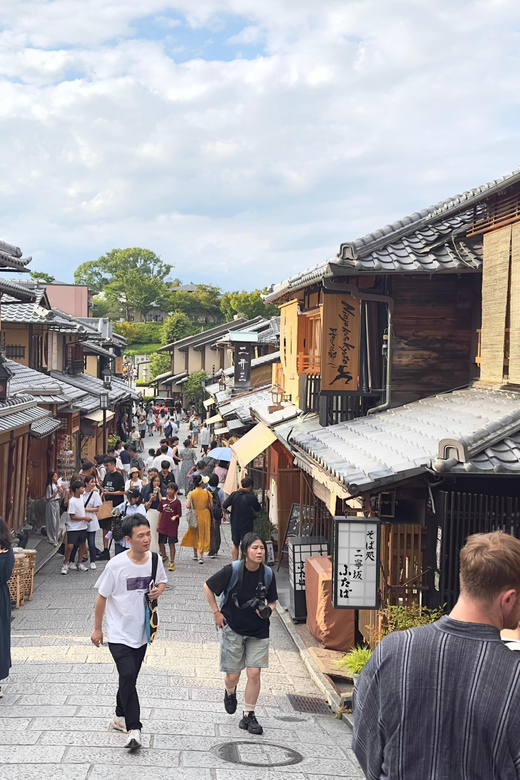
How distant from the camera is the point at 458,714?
124 inches

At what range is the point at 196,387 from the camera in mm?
64562

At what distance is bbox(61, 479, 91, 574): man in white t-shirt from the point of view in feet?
51.3

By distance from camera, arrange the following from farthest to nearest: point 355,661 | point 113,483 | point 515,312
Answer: point 113,483 < point 515,312 < point 355,661

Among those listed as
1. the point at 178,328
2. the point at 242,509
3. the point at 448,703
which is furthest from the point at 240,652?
the point at 178,328

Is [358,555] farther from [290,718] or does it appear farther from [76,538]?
[76,538]

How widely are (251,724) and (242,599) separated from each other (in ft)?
3.76

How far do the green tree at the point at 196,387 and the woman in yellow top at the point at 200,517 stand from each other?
155 ft

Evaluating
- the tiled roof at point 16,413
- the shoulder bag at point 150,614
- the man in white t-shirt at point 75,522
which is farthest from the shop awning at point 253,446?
the shoulder bag at point 150,614

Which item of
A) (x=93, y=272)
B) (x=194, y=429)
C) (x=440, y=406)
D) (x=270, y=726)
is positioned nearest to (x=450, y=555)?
(x=270, y=726)

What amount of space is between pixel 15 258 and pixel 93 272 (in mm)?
124374

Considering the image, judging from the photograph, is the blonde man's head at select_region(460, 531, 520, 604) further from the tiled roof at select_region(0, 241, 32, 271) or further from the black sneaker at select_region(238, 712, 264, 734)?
the tiled roof at select_region(0, 241, 32, 271)

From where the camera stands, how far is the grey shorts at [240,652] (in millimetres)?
7938

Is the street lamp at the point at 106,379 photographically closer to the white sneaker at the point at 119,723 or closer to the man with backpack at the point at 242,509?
the man with backpack at the point at 242,509

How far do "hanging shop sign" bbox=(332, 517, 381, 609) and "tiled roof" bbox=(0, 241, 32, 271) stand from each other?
32.4 ft
